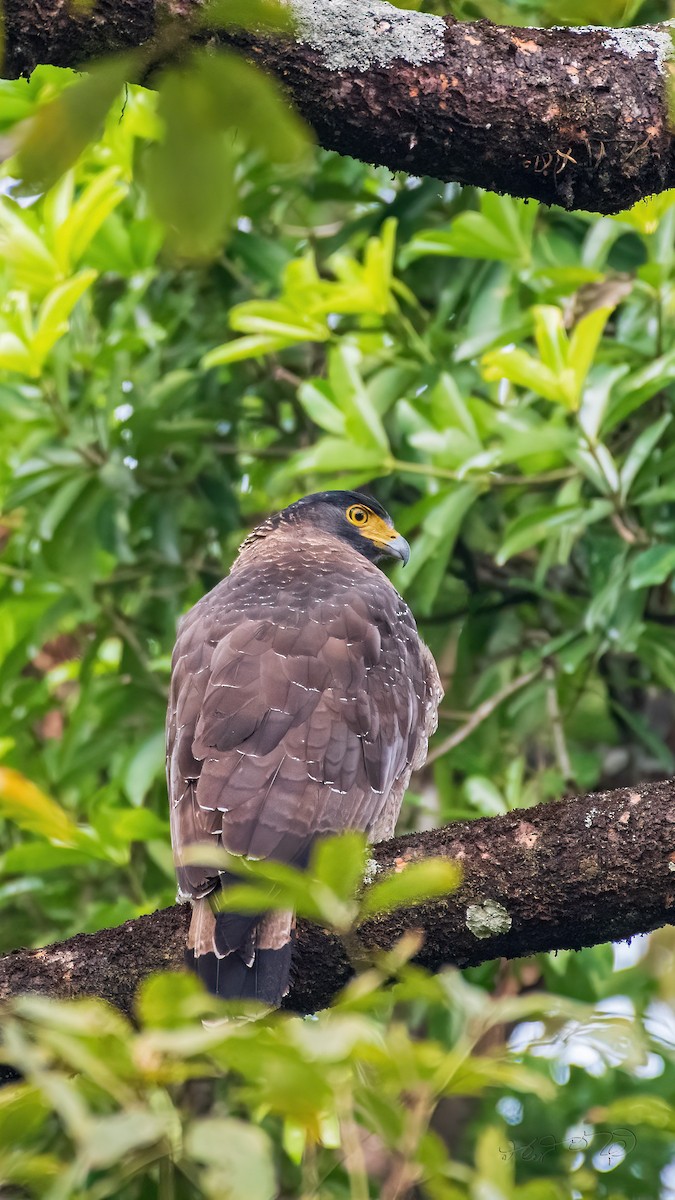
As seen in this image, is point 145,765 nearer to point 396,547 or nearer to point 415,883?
point 396,547

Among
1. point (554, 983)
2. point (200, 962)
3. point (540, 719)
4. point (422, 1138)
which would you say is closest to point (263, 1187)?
point (422, 1138)

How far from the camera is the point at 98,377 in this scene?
5.27 m

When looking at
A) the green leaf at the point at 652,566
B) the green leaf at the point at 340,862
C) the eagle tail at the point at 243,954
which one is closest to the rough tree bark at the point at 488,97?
the green leaf at the point at 340,862

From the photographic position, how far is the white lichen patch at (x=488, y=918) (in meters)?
2.60

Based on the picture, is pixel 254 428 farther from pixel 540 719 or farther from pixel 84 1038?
pixel 84 1038

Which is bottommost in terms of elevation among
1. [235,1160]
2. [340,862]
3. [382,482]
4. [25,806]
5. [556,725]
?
[556,725]

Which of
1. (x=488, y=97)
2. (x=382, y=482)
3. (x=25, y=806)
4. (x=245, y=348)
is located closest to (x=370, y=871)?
(x=25, y=806)

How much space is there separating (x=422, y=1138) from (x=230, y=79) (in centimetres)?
98

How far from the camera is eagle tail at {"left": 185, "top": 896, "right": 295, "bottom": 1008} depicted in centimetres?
284

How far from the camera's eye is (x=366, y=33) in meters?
2.08

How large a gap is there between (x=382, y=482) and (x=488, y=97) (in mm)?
3222

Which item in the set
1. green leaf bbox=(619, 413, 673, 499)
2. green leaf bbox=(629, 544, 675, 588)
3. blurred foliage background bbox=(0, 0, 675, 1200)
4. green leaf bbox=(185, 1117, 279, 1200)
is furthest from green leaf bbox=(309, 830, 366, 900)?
green leaf bbox=(619, 413, 673, 499)

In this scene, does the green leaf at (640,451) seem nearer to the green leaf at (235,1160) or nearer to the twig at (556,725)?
the twig at (556,725)

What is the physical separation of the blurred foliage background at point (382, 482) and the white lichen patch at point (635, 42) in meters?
0.77
